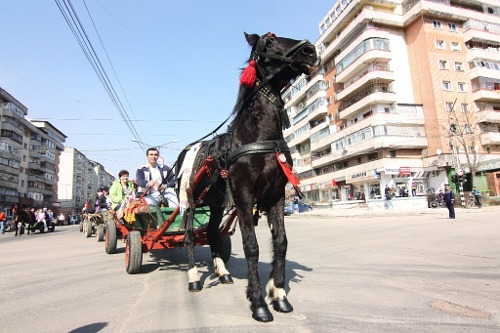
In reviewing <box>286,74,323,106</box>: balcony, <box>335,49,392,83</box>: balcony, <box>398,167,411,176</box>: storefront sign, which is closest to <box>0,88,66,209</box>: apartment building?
<box>286,74,323,106</box>: balcony

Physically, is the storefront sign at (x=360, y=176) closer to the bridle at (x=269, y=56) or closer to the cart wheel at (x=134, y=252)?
the cart wheel at (x=134, y=252)

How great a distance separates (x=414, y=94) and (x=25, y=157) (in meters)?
73.6

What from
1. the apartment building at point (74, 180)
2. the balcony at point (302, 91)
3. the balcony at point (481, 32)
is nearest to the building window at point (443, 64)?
the balcony at point (481, 32)

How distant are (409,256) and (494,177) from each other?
127ft

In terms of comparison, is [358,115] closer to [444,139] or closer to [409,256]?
[444,139]

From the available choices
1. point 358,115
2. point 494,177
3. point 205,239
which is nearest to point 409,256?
point 205,239

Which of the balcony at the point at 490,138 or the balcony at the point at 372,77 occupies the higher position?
the balcony at the point at 372,77

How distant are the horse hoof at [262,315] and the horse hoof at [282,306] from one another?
21 cm

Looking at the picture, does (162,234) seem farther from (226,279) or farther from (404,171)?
(404,171)

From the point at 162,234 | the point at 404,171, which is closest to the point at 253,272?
the point at 162,234

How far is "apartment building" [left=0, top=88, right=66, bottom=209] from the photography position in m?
60.0

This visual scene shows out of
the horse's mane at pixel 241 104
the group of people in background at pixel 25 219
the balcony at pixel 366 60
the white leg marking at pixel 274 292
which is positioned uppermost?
the balcony at pixel 366 60

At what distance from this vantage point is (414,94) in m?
45.1

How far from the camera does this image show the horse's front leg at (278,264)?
347cm
